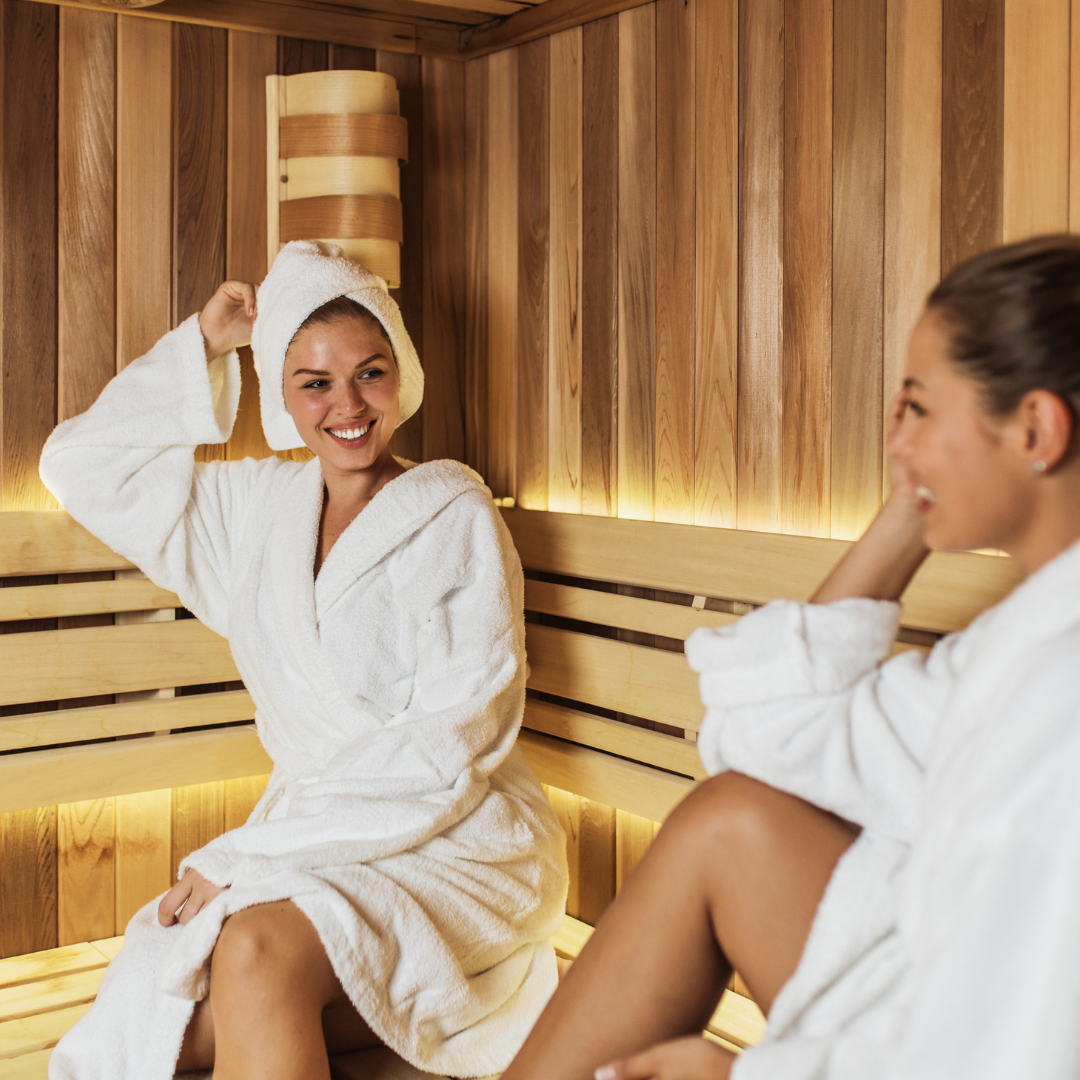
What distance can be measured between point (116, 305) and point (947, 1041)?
1.92 metres

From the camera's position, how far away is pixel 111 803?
2.29 meters

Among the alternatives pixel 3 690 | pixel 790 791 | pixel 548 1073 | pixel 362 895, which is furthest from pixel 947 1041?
pixel 3 690

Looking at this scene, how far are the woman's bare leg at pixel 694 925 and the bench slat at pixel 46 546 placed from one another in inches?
52.9

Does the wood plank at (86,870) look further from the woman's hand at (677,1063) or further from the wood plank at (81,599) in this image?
the woman's hand at (677,1063)

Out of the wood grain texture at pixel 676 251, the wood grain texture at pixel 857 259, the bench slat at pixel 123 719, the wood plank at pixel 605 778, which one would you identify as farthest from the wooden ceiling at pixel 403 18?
the wood plank at pixel 605 778

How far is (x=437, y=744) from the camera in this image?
5.62 ft

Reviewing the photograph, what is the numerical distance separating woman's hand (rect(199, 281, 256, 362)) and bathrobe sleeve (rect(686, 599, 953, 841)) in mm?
1205

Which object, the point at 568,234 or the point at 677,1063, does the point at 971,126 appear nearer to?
the point at 568,234

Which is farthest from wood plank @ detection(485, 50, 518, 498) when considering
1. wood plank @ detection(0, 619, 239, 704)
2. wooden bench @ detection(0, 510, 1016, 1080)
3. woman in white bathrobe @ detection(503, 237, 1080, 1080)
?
woman in white bathrobe @ detection(503, 237, 1080, 1080)

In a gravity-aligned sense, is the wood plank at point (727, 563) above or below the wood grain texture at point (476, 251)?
below

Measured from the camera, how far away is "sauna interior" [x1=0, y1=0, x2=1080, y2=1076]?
5.83 feet

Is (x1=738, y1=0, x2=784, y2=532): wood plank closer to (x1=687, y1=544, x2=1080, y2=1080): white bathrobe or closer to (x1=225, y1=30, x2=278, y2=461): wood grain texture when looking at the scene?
(x1=687, y1=544, x2=1080, y2=1080): white bathrobe

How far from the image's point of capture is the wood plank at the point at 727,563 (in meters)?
1.63

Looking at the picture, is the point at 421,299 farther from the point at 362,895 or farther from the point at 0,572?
the point at 362,895
